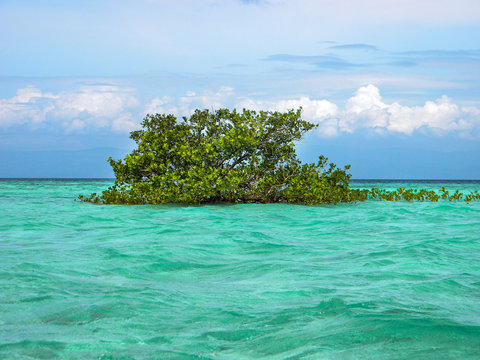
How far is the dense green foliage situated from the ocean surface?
22.9ft

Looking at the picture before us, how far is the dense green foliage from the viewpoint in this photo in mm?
20578

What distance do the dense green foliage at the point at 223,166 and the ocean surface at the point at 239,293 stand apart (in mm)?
6971

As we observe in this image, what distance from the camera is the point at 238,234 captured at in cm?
1270

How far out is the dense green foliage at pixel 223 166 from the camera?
20.6m

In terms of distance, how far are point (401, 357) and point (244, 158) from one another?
17908mm

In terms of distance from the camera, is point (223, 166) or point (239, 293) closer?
point (239, 293)

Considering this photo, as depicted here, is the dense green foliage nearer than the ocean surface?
No

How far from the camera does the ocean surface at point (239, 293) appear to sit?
459cm

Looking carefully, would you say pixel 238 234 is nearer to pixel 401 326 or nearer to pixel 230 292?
pixel 230 292

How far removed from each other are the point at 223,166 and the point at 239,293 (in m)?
15.4

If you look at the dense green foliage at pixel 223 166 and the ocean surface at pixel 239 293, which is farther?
the dense green foliage at pixel 223 166

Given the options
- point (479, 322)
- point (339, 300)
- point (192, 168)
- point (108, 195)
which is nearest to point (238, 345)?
point (339, 300)

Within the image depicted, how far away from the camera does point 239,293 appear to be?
6645 millimetres

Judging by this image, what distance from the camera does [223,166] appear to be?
2188 cm
